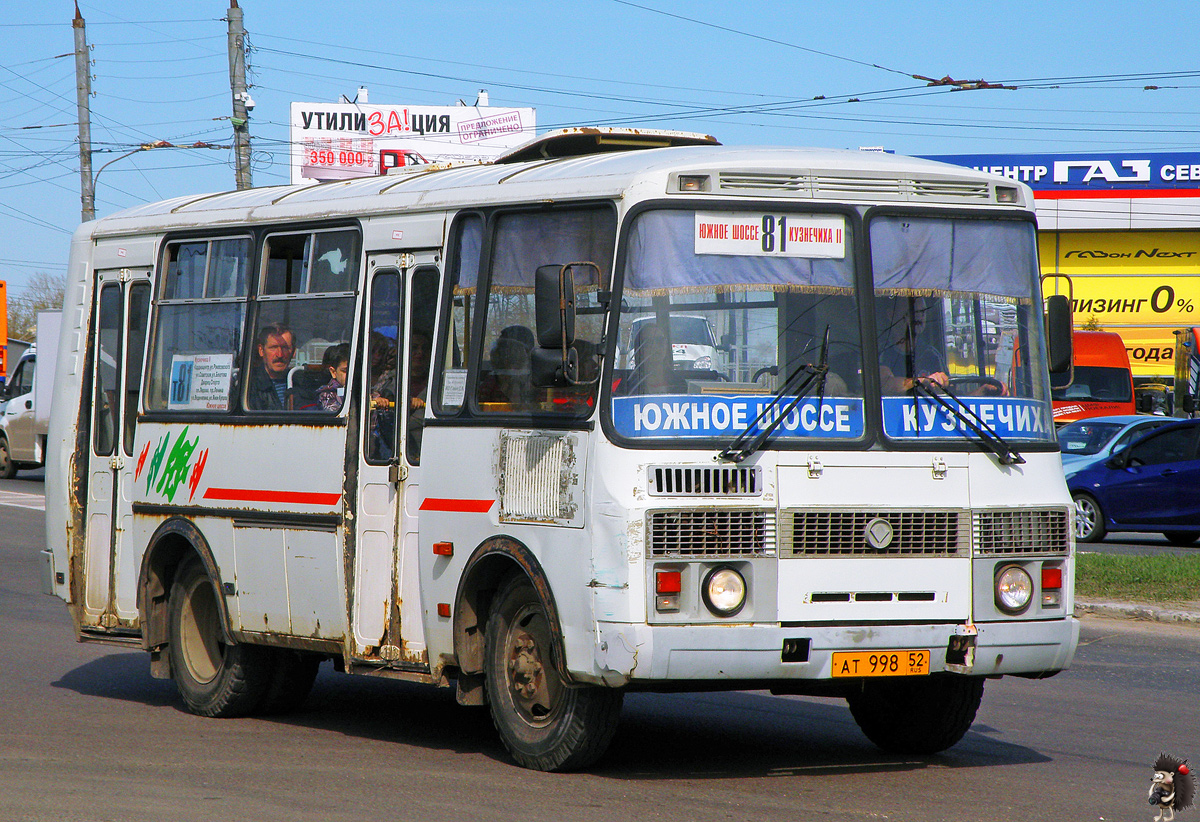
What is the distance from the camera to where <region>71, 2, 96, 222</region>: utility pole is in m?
36.8

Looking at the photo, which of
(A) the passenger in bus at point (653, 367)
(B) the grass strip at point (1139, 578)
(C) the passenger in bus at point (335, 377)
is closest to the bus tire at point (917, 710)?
(A) the passenger in bus at point (653, 367)

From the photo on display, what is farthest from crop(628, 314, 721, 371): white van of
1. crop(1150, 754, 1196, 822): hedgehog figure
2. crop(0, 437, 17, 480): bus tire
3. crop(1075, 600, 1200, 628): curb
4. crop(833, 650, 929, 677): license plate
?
crop(0, 437, 17, 480): bus tire

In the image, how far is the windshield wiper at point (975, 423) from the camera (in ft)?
23.3

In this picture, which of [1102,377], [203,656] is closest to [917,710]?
[203,656]

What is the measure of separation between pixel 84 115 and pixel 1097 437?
82.2 feet

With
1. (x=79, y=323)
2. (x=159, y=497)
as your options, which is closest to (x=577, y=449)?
(x=159, y=497)

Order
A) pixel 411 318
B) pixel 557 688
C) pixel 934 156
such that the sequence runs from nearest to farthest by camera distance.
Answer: pixel 557 688
pixel 411 318
pixel 934 156

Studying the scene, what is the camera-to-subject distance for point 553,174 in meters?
7.48

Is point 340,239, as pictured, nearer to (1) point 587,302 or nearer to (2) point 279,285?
(2) point 279,285

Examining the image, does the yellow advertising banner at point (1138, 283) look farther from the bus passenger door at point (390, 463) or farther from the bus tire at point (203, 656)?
the bus passenger door at point (390, 463)

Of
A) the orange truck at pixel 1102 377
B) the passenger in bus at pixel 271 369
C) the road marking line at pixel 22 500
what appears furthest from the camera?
the orange truck at pixel 1102 377

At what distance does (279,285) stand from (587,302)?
2.62 m

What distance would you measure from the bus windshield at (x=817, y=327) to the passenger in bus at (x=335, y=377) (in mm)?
2097

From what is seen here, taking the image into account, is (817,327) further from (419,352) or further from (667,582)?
(419,352)
